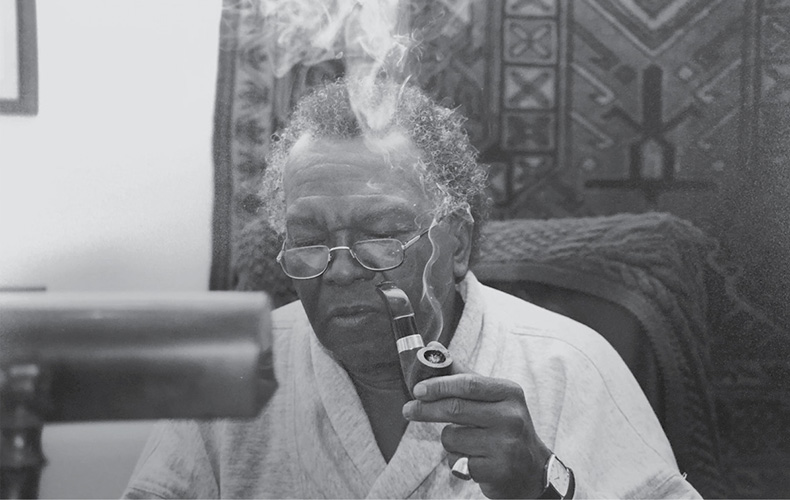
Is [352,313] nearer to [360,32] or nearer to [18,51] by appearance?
[360,32]

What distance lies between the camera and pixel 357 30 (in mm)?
1271

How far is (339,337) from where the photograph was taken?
1.22 metres

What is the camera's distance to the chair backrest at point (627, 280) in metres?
1.30

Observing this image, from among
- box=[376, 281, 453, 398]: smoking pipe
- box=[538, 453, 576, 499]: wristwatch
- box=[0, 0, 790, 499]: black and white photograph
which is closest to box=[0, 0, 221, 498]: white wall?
box=[0, 0, 790, 499]: black and white photograph

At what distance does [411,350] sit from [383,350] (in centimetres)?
15

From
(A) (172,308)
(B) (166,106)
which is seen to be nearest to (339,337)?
(A) (172,308)

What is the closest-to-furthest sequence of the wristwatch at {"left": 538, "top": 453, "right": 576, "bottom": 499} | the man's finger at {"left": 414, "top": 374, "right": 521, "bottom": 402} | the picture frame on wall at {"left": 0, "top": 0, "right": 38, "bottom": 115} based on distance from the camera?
the man's finger at {"left": 414, "top": 374, "right": 521, "bottom": 402}
the wristwatch at {"left": 538, "top": 453, "right": 576, "bottom": 499}
the picture frame on wall at {"left": 0, "top": 0, "right": 38, "bottom": 115}

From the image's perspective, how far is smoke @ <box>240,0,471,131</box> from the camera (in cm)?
127

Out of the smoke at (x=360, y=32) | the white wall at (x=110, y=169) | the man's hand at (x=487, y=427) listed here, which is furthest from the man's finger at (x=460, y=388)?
the white wall at (x=110, y=169)

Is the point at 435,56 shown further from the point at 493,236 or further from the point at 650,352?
the point at 650,352

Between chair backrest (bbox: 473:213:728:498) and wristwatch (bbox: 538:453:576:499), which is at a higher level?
chair backrest (bbox: 473:213:728:498)

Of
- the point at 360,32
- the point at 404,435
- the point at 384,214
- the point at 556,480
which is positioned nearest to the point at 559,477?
the point at 556,480

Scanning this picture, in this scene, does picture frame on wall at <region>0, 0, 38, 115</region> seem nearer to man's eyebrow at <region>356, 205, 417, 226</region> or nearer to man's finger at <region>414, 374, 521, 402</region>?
man's eyebrow at <region>356, 205, 417, 226</region>

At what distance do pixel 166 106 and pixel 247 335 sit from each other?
0.39 meters
